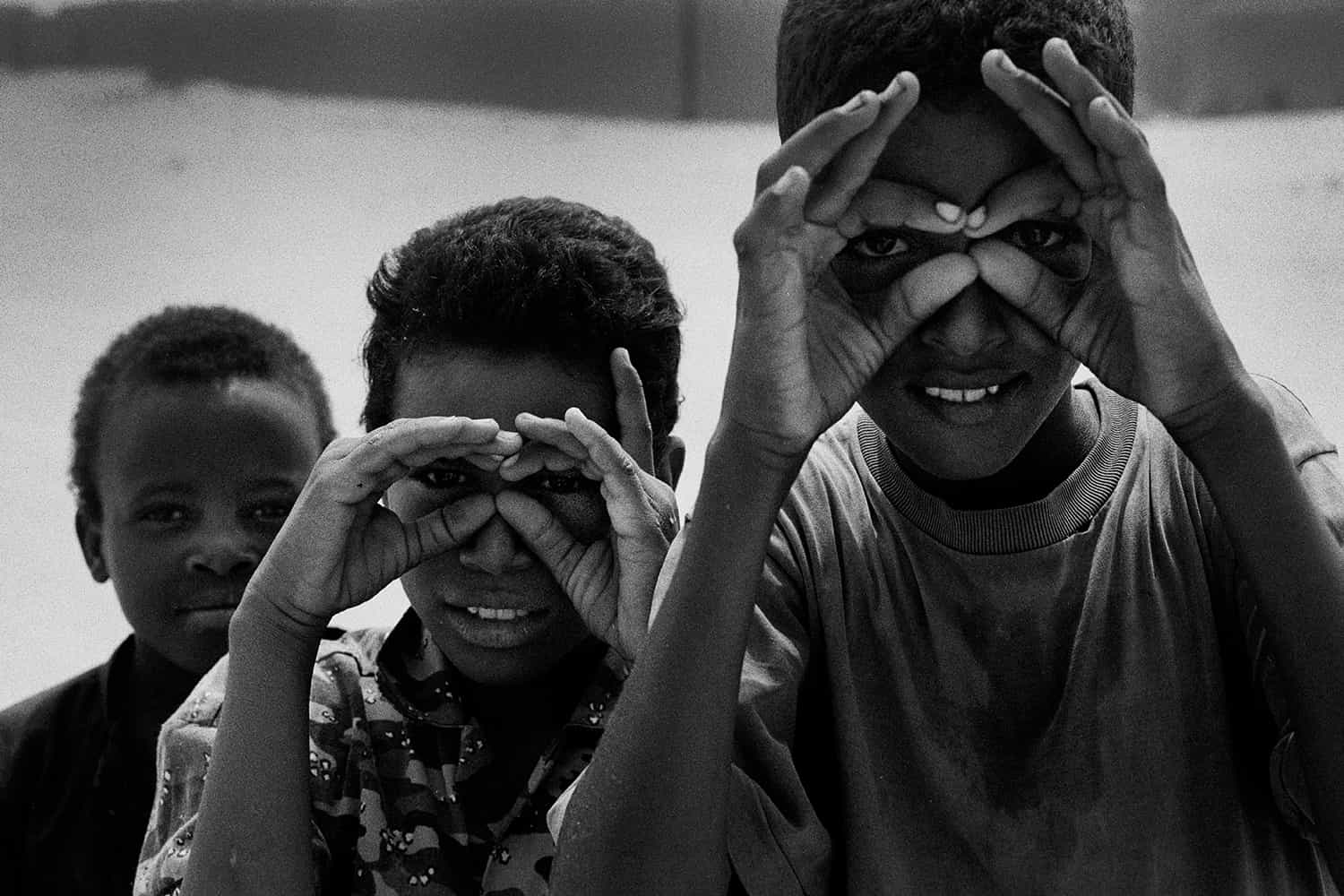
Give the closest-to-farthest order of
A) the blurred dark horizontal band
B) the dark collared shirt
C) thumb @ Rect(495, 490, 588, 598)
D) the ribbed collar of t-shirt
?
1. the ribbed collar of t-shirt
2. thumb @ Rect(495, 490, 588, 598)
3. the dark collared shirt
4. the blurred dark horizontal band

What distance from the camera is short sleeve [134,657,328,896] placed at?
4.63 feet

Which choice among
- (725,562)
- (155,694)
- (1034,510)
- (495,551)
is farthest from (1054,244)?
(155,694)

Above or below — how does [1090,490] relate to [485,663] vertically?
above

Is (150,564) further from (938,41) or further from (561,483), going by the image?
(938,41)

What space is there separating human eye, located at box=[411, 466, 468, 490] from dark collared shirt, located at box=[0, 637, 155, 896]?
71 centimetres

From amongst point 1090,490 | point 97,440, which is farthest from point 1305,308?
point 97,440

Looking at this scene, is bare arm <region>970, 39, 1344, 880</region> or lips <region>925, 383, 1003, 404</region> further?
lips <region>925, 383, 1003, 404</region>

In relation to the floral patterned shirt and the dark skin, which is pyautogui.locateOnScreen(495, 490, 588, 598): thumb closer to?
the dark skin

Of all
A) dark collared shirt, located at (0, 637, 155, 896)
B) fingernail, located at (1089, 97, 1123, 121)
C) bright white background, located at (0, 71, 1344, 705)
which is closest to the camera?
fingernail, located at (1089, 97, 1123, 121)

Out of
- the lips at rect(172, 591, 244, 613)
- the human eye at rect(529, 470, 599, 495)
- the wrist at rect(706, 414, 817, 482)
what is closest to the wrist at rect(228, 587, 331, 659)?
the human eye at rect(529, 470, 599, 495)

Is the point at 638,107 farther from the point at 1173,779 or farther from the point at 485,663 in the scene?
the point at 1173,779

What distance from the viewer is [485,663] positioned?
147 centimetres

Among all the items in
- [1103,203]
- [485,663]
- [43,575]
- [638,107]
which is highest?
[638,107]

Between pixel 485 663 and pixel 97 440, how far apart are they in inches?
35.2
